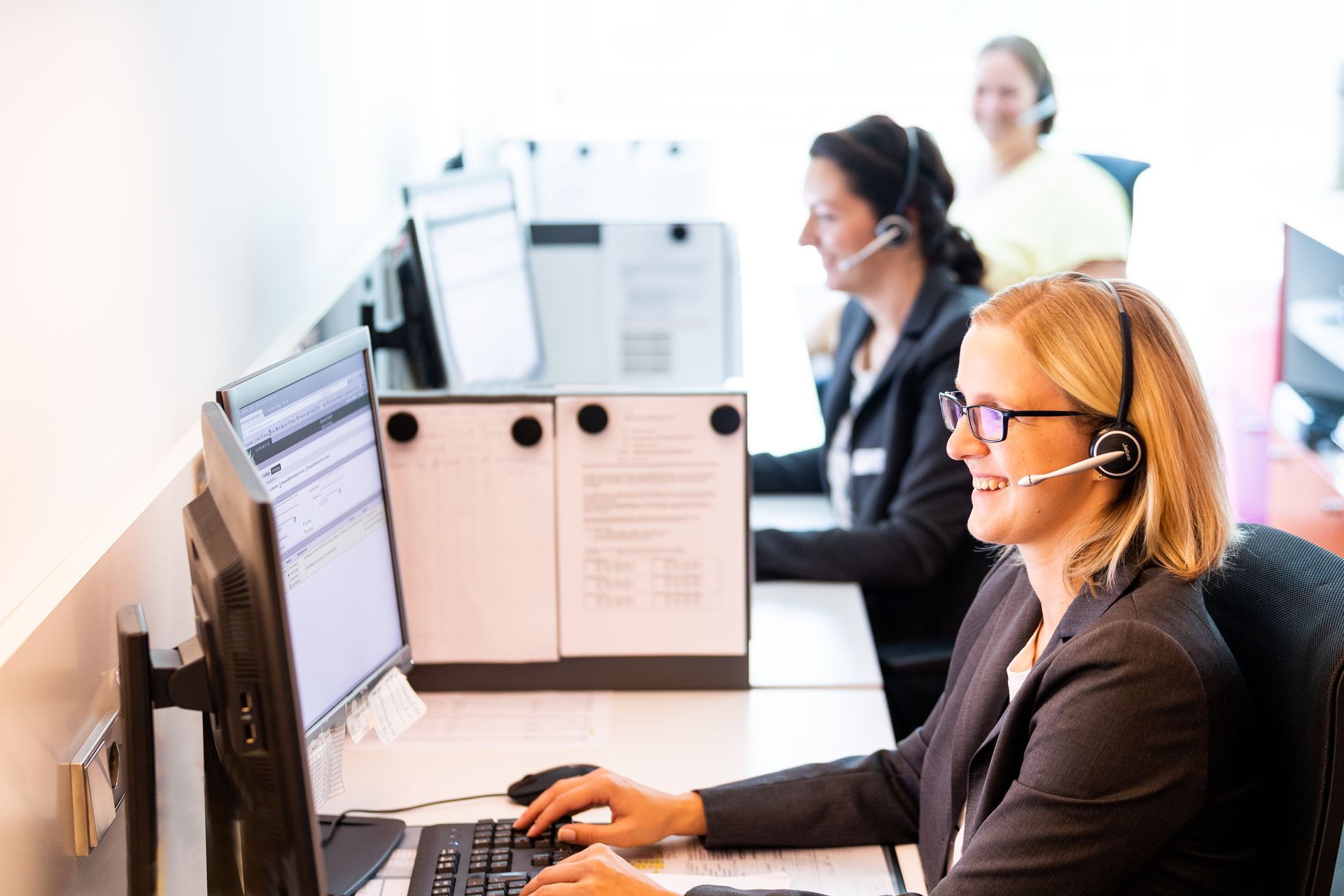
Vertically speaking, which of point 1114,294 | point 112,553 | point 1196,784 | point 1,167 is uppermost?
point 1,167

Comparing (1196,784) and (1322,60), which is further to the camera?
(1322,60)

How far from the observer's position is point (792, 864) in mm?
1382

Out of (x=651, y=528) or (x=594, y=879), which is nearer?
(x=594, y=879)

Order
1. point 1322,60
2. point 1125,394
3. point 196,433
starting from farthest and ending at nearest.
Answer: point 1322,60, point 196,433, point 1125,394

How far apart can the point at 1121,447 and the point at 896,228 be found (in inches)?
53.9

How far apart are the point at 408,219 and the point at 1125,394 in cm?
139

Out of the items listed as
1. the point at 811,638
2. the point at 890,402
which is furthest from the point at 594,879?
the point at 890,402

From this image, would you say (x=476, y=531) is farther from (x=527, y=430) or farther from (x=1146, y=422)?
(x=1146, y=422)

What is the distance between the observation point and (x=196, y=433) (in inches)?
56.9

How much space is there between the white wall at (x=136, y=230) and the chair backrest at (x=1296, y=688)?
40.9 inches

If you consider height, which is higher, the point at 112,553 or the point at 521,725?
the point at 112,553

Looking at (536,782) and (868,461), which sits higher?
(868,461)

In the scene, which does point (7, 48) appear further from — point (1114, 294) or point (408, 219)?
point (408, 219)

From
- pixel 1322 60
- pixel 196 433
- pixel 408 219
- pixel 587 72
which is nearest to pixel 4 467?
pixel 196 433
